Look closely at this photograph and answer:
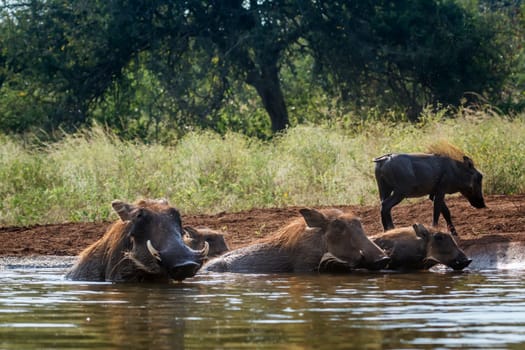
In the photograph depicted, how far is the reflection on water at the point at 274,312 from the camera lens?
5.24m

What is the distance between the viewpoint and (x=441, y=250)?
31.6ft

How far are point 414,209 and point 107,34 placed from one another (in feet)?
49.2

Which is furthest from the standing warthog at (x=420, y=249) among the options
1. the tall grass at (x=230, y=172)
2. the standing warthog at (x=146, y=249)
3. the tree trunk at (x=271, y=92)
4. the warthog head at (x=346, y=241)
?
the tree trunk at (x=271, y=92)

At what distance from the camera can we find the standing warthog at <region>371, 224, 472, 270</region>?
959 centimetres

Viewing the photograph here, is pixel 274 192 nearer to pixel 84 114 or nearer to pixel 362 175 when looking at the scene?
pixel 362 175

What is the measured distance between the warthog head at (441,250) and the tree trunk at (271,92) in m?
18.3

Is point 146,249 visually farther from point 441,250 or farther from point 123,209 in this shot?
point 441,250

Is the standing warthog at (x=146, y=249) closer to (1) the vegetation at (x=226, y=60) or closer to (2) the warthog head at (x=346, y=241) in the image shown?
(2) the warthog head at (x=346, y=241)

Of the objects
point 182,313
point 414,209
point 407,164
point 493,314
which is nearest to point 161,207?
point 182,313

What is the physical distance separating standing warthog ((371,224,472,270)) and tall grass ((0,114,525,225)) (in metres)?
5.45

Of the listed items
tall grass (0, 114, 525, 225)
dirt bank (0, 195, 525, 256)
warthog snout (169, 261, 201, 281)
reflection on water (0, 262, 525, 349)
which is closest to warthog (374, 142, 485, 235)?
dirt bank (0, 195, 525, 256)

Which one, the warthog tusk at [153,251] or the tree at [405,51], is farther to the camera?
the tree at [405,51]

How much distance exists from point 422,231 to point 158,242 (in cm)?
271

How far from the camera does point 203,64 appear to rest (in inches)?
1085
